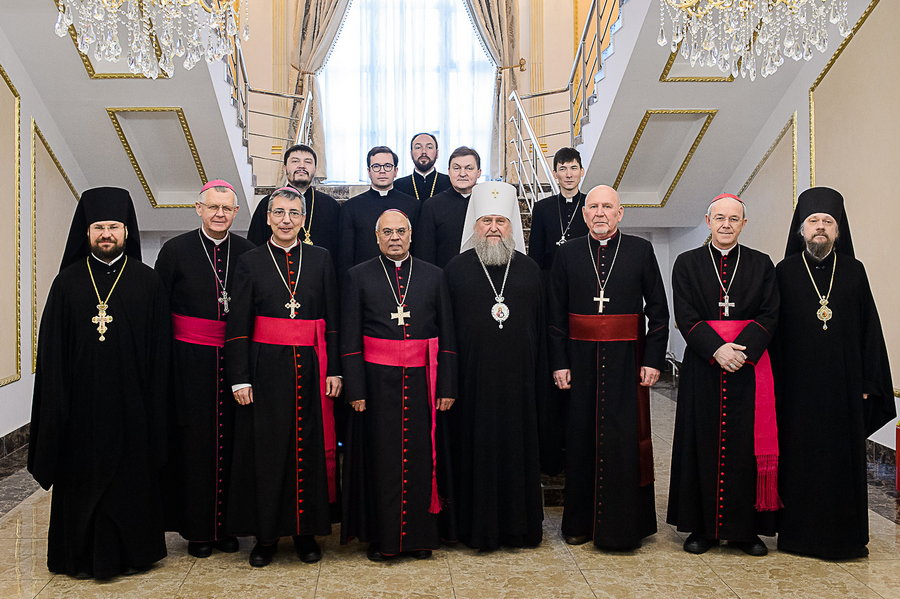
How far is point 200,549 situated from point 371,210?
208 centimetres

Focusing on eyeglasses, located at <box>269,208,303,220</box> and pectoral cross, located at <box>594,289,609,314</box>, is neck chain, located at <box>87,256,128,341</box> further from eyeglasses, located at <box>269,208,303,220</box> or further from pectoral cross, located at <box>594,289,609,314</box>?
pectoral cross, located at <box>594,289,609,314</box>

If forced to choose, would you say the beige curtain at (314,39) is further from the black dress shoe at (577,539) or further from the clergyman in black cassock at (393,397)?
the black dress shoe at (577,539)

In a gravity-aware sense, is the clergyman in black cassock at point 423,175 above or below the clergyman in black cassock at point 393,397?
above

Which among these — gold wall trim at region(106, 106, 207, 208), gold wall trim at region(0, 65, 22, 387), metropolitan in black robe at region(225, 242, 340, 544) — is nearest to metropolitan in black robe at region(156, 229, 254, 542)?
metropolitan in black robe at region(225, 242, 340, 544)

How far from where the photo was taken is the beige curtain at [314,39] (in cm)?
960

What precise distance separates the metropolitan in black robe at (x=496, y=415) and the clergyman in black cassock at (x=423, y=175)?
5.22 feet

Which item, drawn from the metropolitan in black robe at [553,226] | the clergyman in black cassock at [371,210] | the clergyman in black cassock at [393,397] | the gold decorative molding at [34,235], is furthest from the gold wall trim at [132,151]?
the clergyman in black cassock at [393,397]

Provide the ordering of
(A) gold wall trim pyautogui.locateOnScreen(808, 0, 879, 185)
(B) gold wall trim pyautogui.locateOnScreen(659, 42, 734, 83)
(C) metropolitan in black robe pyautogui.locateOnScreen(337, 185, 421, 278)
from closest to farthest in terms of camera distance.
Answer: (C) metropolitan in black robe pyautogui.locateOnScreen(337, 185, 421, 278) → (A) gold wall trim pyautogui.locateOnScreen(808, 0, 879, 185) → (B) gold wall trim pyautogui.locateOnScreen(659, 42, 734, 83)

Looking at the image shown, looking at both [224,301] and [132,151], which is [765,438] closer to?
[224,301]

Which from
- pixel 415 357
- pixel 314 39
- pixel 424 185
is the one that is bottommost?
pixel 415 357

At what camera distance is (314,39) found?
967 centimetres

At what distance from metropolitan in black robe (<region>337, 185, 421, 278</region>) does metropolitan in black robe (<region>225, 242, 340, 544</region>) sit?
1.08m

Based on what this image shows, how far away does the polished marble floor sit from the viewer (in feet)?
10.7

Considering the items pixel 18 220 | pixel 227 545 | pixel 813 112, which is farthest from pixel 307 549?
pixel 813 112
